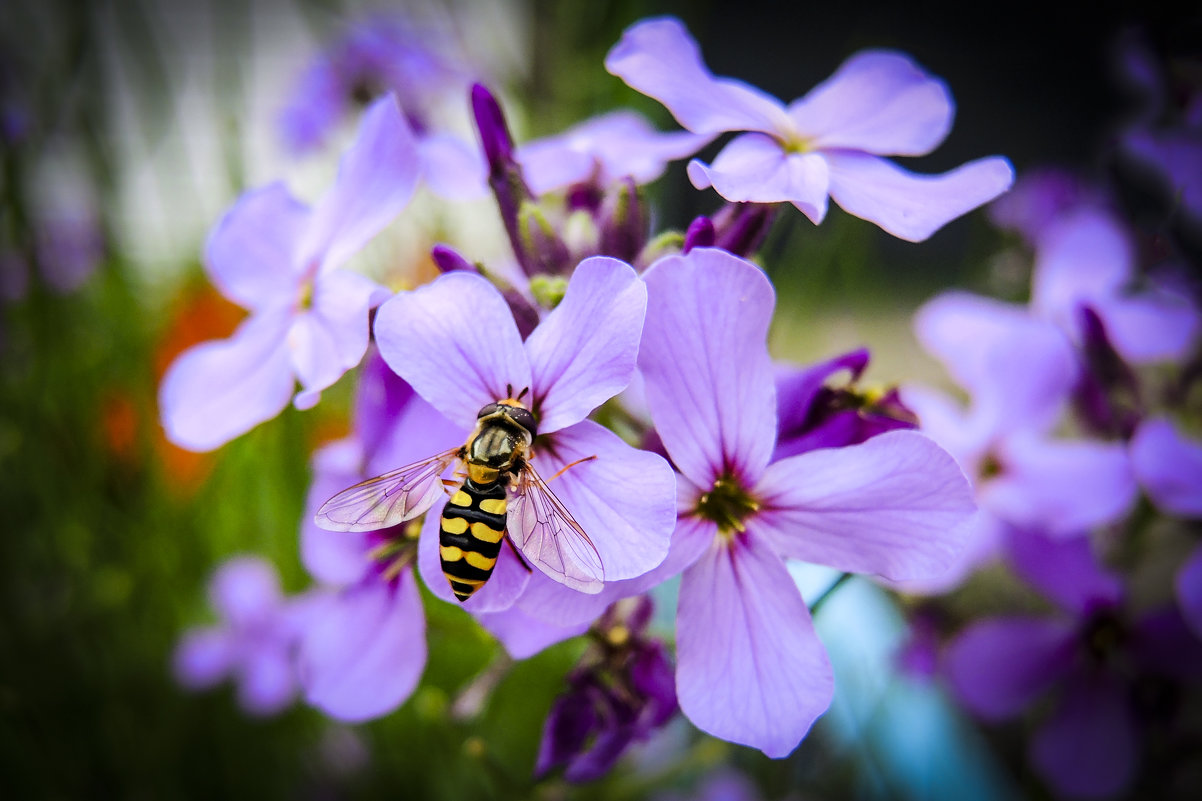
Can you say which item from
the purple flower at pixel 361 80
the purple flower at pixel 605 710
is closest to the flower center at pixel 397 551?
the purple flower at pixel 605 710

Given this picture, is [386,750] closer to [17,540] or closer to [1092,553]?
[17,540]

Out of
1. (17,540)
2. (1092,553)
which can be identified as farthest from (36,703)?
(1092,553)

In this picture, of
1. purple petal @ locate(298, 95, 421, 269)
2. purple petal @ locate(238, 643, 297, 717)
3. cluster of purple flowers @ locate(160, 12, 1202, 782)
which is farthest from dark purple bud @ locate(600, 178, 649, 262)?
purple petal @ locate(238, 643, 297, 717)

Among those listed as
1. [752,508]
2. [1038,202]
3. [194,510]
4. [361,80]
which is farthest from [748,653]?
[361,80]

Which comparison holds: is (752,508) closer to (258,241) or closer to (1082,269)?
(258,241)

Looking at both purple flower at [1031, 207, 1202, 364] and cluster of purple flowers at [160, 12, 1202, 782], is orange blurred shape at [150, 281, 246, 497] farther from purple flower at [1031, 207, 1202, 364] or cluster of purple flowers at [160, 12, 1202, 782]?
purple flower at [1031, 207, 1202, 364]
